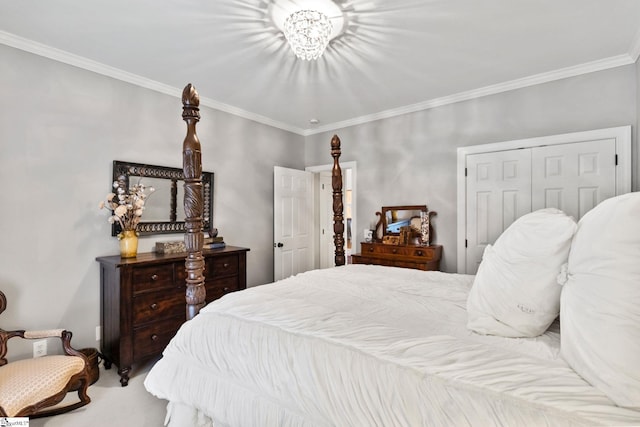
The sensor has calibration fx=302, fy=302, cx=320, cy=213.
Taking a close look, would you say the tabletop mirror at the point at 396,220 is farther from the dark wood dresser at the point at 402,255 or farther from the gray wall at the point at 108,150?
the dark wood dresser at the point at 402,255

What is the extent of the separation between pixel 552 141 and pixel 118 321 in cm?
419

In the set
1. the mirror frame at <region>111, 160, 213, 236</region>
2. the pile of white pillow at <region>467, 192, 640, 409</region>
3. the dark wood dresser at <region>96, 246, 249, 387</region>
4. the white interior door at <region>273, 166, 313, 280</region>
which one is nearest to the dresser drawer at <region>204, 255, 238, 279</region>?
Answer: the dark wood dresser at <region>96, 246, 249, 387</region>

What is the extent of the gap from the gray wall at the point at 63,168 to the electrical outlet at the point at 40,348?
52 millimetres

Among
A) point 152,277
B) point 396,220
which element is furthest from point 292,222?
point 152,277

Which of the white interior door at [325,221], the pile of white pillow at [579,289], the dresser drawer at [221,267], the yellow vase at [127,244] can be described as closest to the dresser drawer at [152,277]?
the yellow vase at [127,244]

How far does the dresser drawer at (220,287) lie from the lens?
299 cm

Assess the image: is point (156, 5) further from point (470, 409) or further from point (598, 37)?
point (598, 37)

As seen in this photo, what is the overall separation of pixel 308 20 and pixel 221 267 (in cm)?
234

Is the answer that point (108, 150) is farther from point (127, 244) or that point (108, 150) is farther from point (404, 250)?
point (404, 250)

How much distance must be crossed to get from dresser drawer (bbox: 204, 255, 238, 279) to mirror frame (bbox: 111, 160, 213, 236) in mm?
586

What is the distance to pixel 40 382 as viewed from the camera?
181 centimetres

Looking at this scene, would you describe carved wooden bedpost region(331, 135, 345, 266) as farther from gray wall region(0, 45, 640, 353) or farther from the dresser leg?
the dresser leg

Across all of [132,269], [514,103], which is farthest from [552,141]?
[132,269]

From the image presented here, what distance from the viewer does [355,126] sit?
4324 mm
